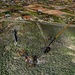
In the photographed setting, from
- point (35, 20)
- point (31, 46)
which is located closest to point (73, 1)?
point (35, 20)

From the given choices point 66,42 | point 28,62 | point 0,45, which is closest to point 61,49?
point 66,42

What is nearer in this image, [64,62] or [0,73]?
[0,73]

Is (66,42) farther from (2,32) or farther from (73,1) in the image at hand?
(73,1)

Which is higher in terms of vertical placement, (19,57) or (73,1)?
(19,57)

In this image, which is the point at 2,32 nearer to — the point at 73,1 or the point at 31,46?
the point at 31,46

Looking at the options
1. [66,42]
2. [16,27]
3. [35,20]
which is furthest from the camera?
[35,20]

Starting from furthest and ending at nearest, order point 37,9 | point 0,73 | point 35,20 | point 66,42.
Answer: point 37,9 → point 35,20 → point 66,42 → point 0,73
